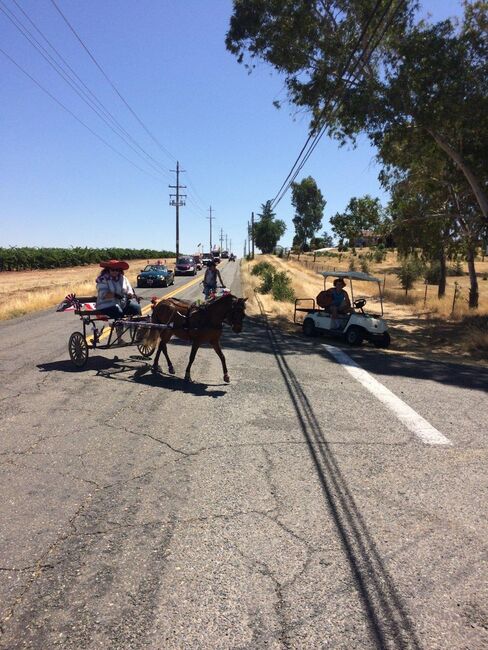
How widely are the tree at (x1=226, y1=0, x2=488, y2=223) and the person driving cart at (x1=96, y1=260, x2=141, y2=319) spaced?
9700 mm

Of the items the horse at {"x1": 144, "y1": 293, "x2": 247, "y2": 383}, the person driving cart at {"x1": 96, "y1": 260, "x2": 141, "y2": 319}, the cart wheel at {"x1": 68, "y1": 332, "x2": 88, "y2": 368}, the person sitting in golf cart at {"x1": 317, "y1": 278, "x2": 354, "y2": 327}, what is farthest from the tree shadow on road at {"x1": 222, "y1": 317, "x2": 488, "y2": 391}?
the cart wheel at {"x1": 68, "y1": 332, "x2": 88, "y2": 368}

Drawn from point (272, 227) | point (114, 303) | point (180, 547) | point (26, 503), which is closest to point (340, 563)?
point (180, 547)

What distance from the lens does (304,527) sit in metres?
3.94

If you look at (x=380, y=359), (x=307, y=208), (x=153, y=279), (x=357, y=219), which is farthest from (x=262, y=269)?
(x=307, y=208)

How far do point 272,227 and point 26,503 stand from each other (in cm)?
14396

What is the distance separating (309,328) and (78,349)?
8.83 meters

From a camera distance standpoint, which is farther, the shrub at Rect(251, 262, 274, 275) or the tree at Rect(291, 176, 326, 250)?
the tree at Rect(291, 176, 326, 250)

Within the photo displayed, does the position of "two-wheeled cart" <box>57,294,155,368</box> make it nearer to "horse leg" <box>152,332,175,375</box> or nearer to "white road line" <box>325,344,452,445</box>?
"horse leg" <box>152,332,175,375</box>

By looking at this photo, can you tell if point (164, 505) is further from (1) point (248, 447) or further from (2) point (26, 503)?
(1) point (248, 447)

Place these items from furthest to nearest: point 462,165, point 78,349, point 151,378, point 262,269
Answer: point 262,269, point 462,165, point 78,349, point 151,378

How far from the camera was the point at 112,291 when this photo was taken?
9.52 meters

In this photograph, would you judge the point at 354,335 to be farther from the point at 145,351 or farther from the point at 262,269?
Answer: the point at 262,269

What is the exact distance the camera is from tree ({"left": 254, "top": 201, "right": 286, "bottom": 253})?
143 m

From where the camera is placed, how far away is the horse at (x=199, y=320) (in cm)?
852
